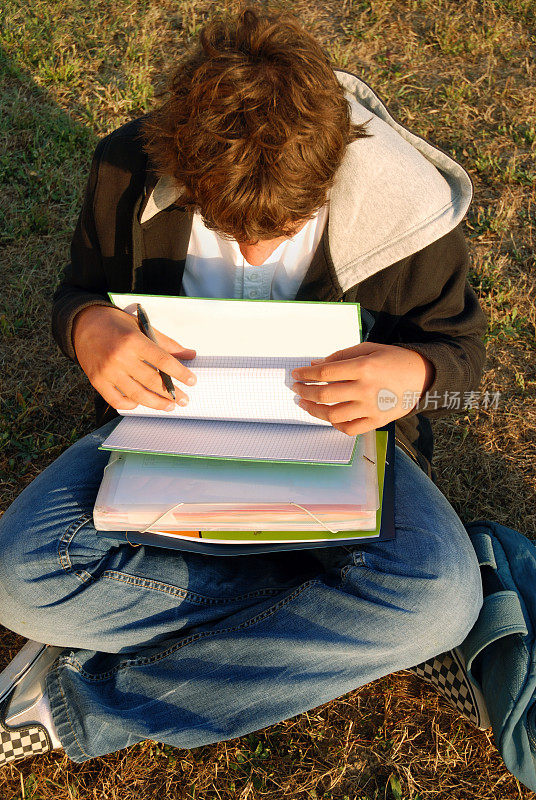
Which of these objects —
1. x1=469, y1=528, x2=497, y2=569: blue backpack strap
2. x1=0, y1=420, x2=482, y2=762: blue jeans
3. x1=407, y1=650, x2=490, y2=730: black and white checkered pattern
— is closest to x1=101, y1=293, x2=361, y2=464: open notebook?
x1=0, y1=420, x2=482, y2=762: blue jeans

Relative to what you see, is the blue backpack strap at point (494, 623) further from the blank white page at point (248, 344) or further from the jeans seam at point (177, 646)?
the blank white page at point (248, 344)

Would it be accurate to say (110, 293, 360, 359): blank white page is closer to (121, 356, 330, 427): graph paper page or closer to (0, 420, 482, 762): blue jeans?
(121, 356, 330, 427): graph paper page

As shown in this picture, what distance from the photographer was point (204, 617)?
1848mm

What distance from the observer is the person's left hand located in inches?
62.8

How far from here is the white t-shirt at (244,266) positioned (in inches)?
72.3

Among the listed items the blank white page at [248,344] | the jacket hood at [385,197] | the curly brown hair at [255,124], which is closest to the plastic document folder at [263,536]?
Answer: the blank white page at [248,344]

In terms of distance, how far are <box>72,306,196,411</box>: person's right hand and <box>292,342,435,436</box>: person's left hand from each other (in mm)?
266

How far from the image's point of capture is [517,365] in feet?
8.97

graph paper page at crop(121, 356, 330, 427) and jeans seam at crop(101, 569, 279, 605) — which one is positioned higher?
graph paper page at crop(121, 356, 330, 427)

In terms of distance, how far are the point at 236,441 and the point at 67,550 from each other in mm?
500

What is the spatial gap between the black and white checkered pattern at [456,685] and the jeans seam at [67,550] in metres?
0.87

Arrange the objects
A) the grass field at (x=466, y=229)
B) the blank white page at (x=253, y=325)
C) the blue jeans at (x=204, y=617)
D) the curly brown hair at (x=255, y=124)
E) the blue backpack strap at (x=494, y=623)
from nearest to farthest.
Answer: the curly brown hair at (x=255, y=124)
the blank white page at (x=253, y=325)
the blue jeans at (x=204, y=617)
the blue backpack strap at (x=494, y=623)
the grass field at (x=466, y=229)

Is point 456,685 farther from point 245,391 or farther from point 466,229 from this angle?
point 466,229

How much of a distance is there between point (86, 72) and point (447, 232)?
243 centimetres
